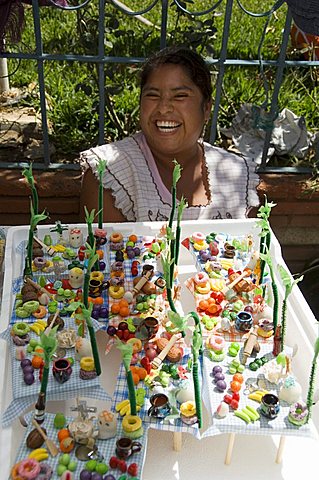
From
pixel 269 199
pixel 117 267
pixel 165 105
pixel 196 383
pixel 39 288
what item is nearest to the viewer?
pixel 196 383

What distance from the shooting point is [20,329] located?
1.17 meters

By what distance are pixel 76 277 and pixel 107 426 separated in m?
0.40

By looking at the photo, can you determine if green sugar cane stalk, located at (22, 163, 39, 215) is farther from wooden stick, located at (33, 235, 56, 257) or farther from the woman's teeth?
the woman's teeth

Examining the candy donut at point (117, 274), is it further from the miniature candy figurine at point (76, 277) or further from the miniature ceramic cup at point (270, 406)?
the miniature ceramic cup at point (270, 406)

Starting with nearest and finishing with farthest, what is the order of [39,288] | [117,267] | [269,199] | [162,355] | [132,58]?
[162,355]
[39,288]
[117,267]
[132,58]
[269,199]

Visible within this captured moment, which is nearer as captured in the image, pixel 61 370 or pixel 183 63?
pixel 61 370

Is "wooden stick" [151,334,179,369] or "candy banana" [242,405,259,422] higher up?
"wooden stick" [151,334,179,369]

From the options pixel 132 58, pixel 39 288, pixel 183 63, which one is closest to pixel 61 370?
pixel 39 288

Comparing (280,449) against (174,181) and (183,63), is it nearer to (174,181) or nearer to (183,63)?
(174,181)

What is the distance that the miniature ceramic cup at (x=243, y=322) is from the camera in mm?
1225

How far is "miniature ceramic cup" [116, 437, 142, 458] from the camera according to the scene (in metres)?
0.96

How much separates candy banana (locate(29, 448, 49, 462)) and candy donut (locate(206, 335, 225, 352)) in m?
0.36

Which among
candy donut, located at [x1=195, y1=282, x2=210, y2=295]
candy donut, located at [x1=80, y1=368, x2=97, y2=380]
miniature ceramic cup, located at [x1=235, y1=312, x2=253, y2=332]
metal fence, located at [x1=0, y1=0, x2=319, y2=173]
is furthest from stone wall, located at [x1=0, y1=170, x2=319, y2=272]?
candy donut, located at [x1=80, y1=368, x2=97, y2=380]

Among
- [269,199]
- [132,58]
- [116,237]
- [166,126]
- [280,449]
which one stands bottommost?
[269,199]
